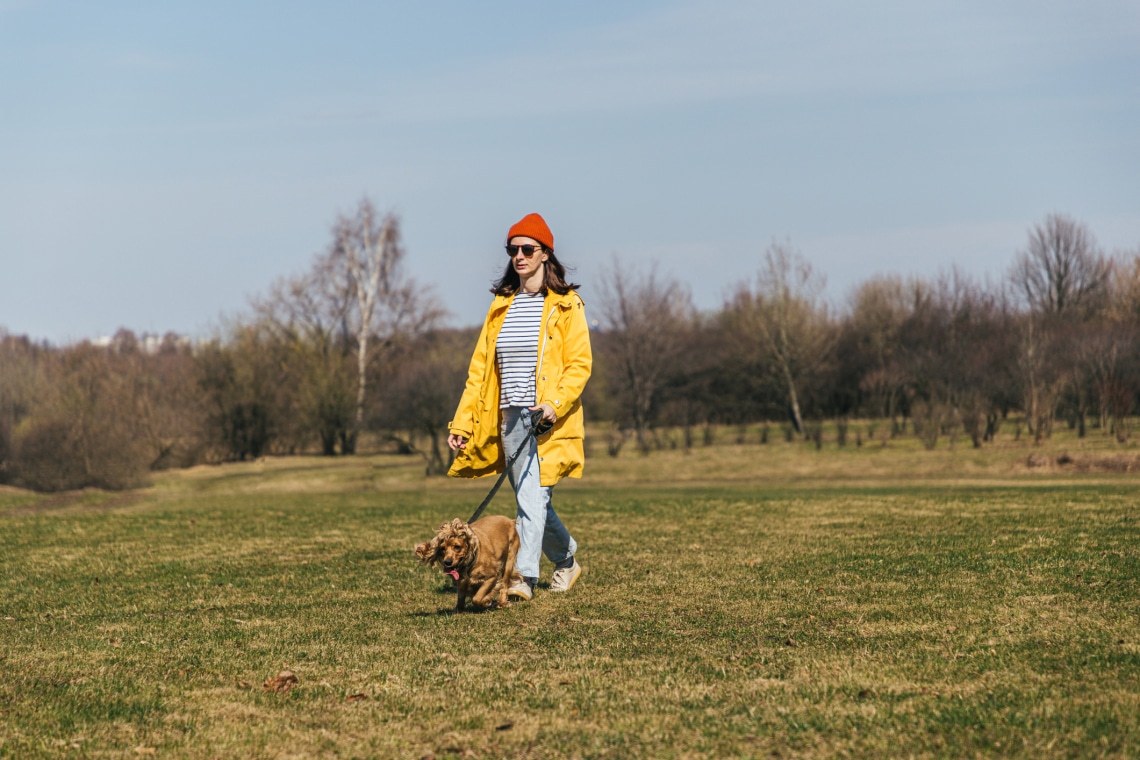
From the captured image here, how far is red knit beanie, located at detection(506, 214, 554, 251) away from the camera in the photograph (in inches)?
285

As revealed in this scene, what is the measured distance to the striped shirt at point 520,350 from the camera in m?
7.16

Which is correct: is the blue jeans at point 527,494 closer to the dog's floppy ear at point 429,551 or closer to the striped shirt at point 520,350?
the striped shirt at point 520,350

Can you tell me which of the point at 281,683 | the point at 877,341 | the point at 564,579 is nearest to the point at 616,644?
the point at 281,683

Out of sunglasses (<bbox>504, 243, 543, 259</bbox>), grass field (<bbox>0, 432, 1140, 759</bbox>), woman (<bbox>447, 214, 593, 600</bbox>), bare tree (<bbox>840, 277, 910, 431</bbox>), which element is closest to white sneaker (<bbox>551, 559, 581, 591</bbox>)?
woman (<bbox>447, 214, 593, 600</bbox>)

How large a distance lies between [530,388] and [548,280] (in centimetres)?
74

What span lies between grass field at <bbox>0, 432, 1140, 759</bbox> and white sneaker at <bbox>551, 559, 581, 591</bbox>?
0.64 feet

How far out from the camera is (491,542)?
269 inches

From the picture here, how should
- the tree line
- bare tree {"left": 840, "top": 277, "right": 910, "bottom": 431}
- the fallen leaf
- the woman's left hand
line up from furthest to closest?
1. bare tree {"left": 840, "top": 277, "right": 910, "bottom": 431}
2. the tree line
3. the woman's left hand
4. the fallen leaf

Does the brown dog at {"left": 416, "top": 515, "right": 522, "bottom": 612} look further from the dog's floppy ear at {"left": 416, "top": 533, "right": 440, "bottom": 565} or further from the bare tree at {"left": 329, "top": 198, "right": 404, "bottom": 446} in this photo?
the bare tree at {"left": 329, "top": 198, "right": 404, "bottom": 446}

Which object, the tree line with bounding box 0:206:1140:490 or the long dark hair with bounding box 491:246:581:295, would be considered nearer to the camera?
the long dark hair with bounding box 491:246:581:295

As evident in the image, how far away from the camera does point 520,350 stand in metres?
7.20

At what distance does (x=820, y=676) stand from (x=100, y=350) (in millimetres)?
46077

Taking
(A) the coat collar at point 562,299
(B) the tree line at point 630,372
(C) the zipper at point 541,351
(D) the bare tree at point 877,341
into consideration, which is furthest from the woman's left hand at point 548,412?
(D) the bare tree at point 877,341

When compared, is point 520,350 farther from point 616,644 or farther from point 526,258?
point 616,644
